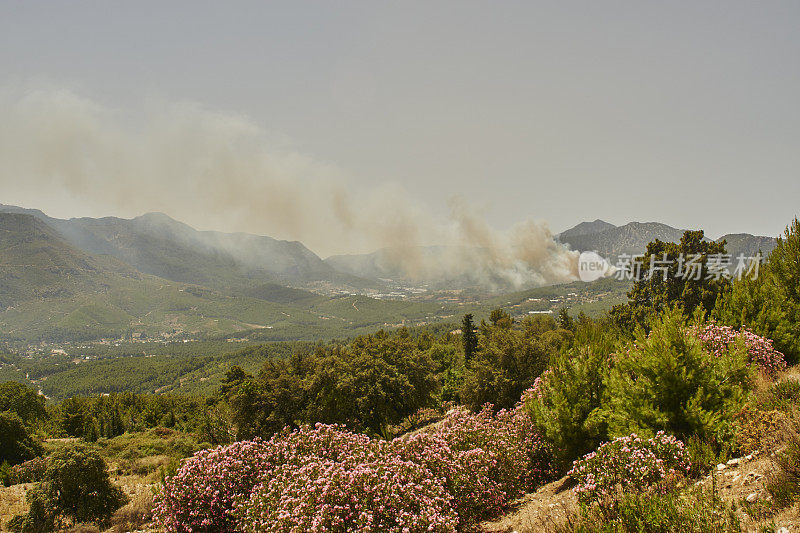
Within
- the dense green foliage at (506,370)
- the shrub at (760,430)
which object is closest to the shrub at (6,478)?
the dense green foliage at (506,370)

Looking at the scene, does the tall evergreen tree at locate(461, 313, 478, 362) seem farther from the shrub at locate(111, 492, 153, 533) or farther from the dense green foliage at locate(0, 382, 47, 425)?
the dense green foliage at locate(0, 382, 47, 425)

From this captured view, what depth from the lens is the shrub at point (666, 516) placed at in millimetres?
5438

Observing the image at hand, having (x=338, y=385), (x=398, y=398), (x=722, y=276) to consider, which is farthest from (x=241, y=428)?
(x=722, y=276)

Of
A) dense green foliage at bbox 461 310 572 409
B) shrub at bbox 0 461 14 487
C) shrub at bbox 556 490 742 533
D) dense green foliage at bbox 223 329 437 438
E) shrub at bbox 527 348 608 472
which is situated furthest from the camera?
dense green foliage at bbox 223 329 437 438

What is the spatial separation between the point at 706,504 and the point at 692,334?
5763 millimetres

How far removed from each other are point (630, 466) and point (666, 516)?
2329 mm

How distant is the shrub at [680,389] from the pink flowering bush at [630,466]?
1.01 m

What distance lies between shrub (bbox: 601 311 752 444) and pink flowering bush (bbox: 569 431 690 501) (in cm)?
101

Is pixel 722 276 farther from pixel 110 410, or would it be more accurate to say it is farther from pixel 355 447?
pixel 110 410

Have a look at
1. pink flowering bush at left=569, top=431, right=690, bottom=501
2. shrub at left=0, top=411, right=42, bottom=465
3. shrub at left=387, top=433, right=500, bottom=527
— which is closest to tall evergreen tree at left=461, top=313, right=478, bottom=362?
shrub at left=387, top=433, right=500, bottom=527

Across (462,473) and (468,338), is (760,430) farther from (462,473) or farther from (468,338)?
(468,338)

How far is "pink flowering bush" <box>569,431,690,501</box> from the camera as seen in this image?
784 centimetres

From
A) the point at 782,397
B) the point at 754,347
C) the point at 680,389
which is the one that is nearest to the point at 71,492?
the point at 680,389

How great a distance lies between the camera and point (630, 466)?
799 centimetres
